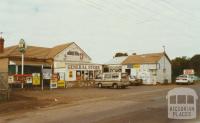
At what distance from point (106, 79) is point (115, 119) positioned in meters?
25.3

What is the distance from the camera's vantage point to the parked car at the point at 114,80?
36.7 meters

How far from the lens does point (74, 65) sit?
41.6 m

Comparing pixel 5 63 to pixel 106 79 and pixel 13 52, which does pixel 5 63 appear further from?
pixel 106 79

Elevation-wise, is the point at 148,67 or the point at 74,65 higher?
the point at 74,65

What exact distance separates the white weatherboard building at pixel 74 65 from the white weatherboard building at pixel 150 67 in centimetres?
998

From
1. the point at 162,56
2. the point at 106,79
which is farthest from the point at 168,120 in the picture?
the point at 162,56

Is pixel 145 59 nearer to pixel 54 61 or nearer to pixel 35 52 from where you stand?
pixel 54 61

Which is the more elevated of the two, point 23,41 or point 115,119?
point 23,41

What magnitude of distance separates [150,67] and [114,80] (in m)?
16.7

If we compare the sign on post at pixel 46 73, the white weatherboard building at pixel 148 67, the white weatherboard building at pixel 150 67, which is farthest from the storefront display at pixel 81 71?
the white weatherboard building at pixel 150 67

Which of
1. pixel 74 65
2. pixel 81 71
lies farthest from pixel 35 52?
pixel 81 71

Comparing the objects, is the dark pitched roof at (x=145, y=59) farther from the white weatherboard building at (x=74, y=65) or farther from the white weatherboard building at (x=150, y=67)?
the white weatherboard building at (x=74, y=65)

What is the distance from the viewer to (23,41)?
36125 millimetres

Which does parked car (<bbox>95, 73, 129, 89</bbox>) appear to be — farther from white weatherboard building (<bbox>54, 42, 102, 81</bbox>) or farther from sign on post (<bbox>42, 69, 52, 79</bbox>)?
sign on post (<bbox>42, 69, 52, 79</bbox>)
